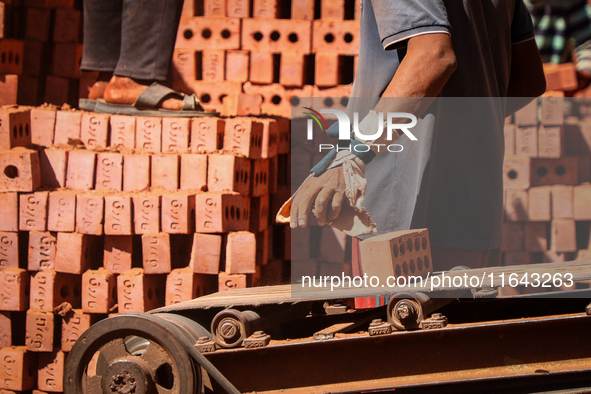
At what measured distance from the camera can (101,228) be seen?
10.7ft

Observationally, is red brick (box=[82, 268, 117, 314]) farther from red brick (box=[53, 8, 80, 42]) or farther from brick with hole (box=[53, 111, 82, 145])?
red brick (box=[53, 8, 80, 42])

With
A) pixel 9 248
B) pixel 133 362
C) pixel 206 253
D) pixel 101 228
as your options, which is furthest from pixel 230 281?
pixel 133 362

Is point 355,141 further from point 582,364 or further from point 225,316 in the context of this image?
point 582,364

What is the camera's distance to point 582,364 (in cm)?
150

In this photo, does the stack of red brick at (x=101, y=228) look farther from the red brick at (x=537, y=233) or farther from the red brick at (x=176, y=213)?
the red brick at (x=537, y=233)

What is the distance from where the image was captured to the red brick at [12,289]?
328 centimetres

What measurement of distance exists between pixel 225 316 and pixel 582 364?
3.25ft

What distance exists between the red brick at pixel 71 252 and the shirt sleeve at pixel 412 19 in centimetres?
228

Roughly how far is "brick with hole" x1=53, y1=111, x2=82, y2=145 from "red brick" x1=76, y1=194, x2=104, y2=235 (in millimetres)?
533

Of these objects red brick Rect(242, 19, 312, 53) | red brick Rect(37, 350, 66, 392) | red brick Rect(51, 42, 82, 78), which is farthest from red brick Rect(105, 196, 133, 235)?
red brick Rect(51, 42, 82, 78)

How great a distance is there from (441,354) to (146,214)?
7.23ft

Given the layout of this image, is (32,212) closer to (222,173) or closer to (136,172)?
(136,172)

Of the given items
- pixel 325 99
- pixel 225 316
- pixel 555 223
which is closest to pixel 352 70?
pixel 325 99

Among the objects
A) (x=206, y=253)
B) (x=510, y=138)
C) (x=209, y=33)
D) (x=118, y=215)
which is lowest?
(x=206, y=253)
